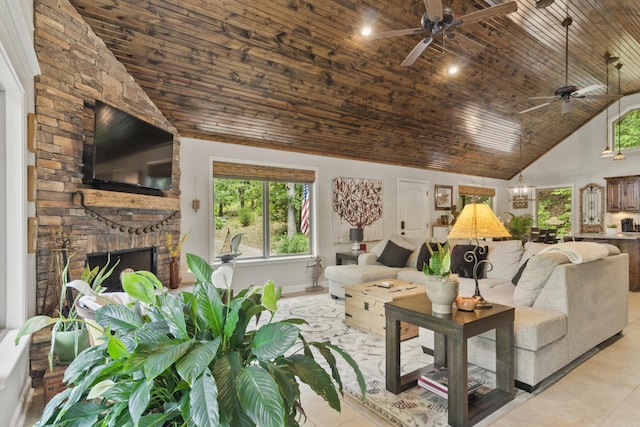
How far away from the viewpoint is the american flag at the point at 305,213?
6.04 m

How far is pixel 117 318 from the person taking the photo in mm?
945

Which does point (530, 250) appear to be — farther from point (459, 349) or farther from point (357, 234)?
point (357, 234)

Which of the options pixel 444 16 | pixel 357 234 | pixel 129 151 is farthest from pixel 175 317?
pixel 357 234

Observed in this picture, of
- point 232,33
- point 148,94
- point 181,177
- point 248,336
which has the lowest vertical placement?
point 248,336

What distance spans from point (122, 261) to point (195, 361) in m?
3.40

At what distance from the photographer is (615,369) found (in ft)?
8.98

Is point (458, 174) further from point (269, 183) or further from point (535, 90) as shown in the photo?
point (269, 183)

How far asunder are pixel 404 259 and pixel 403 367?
2.54 meters

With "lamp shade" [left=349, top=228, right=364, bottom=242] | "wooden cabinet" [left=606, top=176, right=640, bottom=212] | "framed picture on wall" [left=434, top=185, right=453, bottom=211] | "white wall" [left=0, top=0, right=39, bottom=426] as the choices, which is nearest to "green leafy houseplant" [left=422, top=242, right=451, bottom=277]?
"white wall" [left=0, top=0, right=39, bottom=426]

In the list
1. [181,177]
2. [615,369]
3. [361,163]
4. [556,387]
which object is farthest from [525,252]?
[181,177]

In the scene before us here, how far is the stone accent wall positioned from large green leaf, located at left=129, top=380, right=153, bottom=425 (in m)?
2.36

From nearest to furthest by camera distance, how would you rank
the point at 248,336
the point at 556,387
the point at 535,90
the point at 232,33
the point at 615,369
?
the point at 248,336
the point at 556,387
the point at 615,369
the point at 232,33
the point at 535,90

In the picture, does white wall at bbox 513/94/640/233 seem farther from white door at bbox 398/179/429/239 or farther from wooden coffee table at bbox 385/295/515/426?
wooden coffee table at bbox 385/295/515/426

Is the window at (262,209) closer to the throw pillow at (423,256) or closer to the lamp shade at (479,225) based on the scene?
the throw pillow at (423,256)
